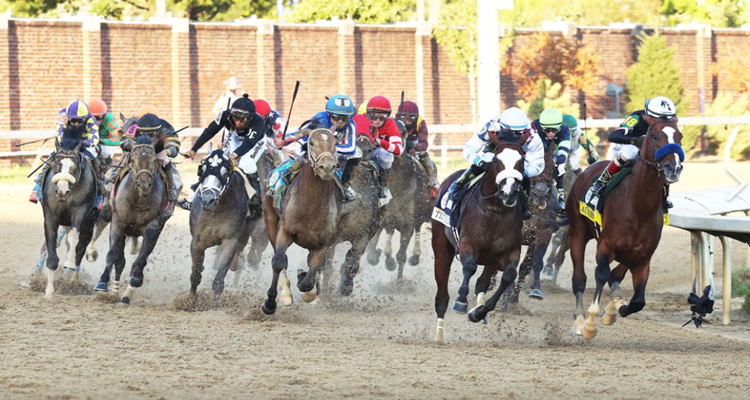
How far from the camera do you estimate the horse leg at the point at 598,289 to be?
9375 millimetres

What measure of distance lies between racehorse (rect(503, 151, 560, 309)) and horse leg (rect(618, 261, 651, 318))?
1799 mm

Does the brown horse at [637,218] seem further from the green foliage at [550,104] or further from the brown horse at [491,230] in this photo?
the green foliage at [550,104]

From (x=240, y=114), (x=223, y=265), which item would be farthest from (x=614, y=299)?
(x=240, y=114)

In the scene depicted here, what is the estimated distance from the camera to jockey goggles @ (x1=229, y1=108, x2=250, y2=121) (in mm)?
11156

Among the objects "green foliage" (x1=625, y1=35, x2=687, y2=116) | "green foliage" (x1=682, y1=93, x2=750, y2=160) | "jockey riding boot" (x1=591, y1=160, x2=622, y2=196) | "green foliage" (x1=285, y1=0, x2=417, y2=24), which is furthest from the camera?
"green foliage" (x1=285, y1=0, x2=417, y2=24)

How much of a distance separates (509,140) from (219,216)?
142 inches

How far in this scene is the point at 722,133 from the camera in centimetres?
3200

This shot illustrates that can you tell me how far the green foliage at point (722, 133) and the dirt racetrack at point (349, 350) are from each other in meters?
18.7

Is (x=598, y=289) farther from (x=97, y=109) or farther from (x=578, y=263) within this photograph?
(x=97, y=109)

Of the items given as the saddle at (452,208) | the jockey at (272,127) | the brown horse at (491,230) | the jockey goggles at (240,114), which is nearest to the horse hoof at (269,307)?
the brown horse at (491,230)

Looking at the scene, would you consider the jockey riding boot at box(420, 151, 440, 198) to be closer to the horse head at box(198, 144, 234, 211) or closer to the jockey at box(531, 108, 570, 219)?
the jockey at box(531, 108, 570, 219)

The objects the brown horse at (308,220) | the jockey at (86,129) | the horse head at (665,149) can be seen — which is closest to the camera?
the horse head at (665,149)

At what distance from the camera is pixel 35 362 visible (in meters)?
7.86

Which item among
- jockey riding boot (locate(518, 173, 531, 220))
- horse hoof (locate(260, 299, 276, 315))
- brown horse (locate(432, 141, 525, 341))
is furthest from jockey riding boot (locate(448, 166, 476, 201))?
horse hoof (locate(260, 299, 276, 315))
